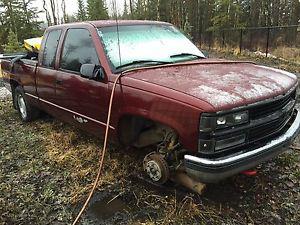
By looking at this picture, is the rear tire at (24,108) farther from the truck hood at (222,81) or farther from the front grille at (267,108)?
the front grille at (267,108)

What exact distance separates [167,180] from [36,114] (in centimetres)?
382

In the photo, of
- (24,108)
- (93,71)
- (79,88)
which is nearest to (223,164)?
(93,71)

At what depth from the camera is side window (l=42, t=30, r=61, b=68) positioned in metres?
5.27

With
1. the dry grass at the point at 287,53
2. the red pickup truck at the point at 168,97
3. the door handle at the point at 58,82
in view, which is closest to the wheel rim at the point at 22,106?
the red pickup truck at the point at 168,97

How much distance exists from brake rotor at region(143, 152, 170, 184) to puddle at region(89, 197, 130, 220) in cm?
45

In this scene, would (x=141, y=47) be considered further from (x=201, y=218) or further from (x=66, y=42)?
(x=201, y=218)

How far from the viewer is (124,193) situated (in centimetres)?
388

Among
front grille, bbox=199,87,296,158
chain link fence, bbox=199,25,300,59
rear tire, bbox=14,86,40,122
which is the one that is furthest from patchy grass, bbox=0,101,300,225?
chain link fence, bbox=199,25,300,59

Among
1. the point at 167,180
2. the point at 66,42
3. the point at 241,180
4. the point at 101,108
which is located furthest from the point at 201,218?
the point at 66,42

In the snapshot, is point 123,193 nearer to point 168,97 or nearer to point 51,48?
point 168,97

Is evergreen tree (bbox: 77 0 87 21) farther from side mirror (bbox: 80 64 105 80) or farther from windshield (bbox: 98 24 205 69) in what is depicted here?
side mirror (bbox: 80 64 105 80)

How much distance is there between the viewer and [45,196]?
12.7ft

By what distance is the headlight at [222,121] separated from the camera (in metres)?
2.98

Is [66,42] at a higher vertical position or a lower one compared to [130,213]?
higher
